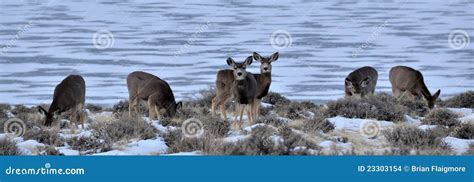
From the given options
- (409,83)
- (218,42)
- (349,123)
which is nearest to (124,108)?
(349,123)

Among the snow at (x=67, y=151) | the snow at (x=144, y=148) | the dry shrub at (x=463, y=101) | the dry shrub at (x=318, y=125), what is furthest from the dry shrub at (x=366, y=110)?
the snow at (x=67, y=151)

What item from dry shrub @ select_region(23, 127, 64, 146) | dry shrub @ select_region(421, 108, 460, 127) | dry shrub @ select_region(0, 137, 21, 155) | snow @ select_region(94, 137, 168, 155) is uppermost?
dry shrub @ select_region(0, 137, 21, 155)

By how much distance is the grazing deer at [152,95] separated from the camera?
66.7ft

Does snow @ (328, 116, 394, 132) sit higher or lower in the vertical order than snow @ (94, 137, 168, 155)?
lower

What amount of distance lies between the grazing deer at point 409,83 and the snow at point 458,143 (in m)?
7.44

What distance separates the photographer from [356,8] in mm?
76438

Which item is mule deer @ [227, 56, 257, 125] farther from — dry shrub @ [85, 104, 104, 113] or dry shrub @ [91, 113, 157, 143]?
dry shrub @ [85, 104, 104, 113]

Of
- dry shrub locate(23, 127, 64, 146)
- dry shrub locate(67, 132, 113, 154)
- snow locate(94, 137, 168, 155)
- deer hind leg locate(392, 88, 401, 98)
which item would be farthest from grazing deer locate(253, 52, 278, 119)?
deer hind leg locate(392, 88, 401, 98)

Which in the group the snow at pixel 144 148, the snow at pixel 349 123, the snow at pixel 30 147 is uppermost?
the snow at pixel 30 147

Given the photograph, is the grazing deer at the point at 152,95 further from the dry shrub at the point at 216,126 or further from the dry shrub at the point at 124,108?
the dry shrub at the point at 216,126

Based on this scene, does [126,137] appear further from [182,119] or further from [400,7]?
[400,7]

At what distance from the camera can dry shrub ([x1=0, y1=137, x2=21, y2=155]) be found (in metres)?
14.9

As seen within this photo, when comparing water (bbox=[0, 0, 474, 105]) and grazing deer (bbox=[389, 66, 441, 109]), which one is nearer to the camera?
grazing deer (bbox=[389, 66, 441, 109])

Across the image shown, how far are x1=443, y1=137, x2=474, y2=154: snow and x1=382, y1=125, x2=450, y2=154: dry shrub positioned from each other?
0.45ft
